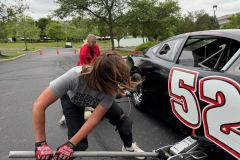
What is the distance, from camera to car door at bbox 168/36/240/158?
7.71 ft

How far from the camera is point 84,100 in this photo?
2477 millimetres

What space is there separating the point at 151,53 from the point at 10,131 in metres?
2.51

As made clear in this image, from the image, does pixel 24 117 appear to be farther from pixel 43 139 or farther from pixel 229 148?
pixel 229 148

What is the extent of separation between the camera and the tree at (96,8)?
2533cm

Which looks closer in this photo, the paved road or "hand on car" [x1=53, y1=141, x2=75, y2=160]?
"hand on car" [x1=53, y1=141, x2=75, y2=160]

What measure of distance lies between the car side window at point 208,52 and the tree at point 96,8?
22487mm

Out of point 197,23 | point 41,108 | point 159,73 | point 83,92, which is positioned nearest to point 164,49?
point 159,73

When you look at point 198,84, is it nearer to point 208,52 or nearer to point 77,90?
point 77,90

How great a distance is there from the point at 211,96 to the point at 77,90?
3.96 ft

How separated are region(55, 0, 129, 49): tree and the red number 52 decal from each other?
76.7 ft

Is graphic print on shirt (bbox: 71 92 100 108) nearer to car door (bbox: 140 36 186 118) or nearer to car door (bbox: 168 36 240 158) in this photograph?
car door (bbox: 168 36 240 158)

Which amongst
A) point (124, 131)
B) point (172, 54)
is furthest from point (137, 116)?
point (124, 131)

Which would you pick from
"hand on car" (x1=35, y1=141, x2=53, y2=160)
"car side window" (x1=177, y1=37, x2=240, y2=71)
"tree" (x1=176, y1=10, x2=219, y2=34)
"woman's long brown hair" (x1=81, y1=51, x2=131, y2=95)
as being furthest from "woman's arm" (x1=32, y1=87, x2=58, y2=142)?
"tree" (x1=176, y1=10, x2=219, y2=34)

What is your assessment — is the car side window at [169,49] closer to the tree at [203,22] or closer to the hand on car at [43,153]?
the hand on car at [43,153]
